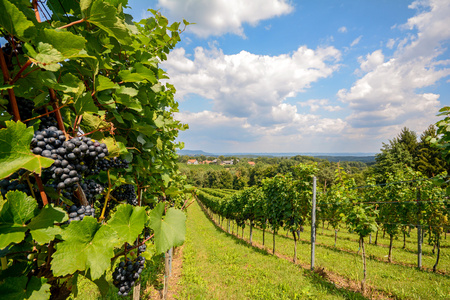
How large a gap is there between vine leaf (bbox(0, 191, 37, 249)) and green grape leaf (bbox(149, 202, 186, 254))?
454 mm

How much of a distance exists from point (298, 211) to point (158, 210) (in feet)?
35.0

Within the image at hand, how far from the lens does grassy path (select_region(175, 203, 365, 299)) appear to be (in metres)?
6.18

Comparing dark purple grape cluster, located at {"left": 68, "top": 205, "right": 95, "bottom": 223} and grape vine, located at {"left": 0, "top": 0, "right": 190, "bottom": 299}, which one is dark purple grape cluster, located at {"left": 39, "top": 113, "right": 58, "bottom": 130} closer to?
grape vine, located at {"left": 0, "top": 0, "right": 190, "bottom": 299}

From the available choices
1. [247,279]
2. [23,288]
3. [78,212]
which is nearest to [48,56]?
[78,212]

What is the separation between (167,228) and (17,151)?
703 millimetres

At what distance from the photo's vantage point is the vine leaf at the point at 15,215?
61 cm

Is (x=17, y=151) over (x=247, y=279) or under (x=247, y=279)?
over

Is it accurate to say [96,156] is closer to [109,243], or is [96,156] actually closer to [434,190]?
[109,243]

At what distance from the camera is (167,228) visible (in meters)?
1.07

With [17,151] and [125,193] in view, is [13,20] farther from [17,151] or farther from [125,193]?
[125,193]

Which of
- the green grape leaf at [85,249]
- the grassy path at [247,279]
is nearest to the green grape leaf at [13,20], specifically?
the green grape leaf at [85,249]

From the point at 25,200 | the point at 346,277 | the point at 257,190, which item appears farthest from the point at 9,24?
the point at 257,190

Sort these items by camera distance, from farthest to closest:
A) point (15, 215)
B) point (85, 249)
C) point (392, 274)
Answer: point (392, 274), point (85, 249), point (15, 215)

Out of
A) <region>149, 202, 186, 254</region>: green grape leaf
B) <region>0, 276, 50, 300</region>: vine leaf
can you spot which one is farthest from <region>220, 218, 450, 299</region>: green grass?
<region>0, 276, 50, 300</region>: vine leaf
